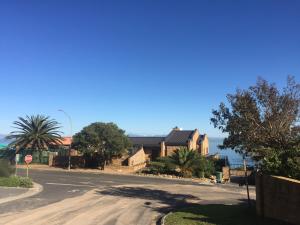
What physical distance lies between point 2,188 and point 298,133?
21029mm

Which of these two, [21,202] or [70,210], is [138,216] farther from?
[21,202]

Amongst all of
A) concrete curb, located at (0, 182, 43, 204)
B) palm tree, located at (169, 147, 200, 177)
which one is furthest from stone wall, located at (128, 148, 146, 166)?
concrete curb, located at (0, 182, 43, 204)

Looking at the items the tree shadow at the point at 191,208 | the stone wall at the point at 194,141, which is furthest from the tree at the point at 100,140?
the tree shadow at the point at 191,208

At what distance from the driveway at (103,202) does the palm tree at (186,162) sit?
10.8 m

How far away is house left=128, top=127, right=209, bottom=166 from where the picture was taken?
59969 mm

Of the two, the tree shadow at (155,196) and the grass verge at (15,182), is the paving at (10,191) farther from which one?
the tree shadow at (155,196)

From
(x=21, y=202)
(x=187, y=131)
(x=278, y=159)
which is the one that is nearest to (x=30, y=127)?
(x=187, y=131)

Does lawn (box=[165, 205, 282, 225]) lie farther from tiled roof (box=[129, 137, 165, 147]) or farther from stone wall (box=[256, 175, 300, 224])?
tiled roof (box=[129, 137, 165, 147])

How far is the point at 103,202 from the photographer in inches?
952

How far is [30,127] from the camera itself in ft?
185

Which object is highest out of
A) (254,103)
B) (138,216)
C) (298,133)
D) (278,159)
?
(254,103)

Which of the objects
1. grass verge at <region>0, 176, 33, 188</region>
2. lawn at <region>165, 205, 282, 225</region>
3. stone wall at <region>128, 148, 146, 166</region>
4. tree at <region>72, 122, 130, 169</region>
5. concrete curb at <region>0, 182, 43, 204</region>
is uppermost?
tree at <region>72, 122, 130, 169</region>

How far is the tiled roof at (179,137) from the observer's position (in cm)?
6079

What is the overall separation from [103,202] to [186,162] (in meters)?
23.3
